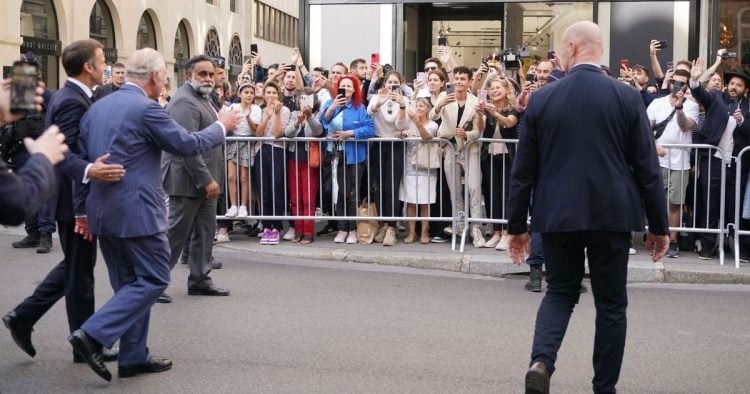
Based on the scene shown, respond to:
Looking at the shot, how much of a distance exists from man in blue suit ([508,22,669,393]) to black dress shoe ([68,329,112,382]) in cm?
237

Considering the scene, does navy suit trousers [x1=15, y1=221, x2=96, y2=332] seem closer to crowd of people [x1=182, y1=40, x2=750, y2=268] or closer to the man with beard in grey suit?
the man with beard in grey suit

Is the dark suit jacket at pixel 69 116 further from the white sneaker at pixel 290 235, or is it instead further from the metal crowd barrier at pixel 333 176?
the white sneaker at pixel 290 235

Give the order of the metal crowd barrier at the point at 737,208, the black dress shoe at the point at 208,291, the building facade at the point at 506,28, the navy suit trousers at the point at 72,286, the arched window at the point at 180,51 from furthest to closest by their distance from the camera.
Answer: the arched window at the point at 180,51
the building facade at the point at 506,28
the metal crowd barrier at the point at 737,208
the black dress shoe at the point at 208,291
the navy suit trousers at the point at 72,286

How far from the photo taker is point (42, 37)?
28422 mm

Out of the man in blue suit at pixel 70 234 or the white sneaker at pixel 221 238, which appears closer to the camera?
the man in blue suit at pixel 70 234

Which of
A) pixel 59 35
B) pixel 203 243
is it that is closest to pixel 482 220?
pixel 203 243

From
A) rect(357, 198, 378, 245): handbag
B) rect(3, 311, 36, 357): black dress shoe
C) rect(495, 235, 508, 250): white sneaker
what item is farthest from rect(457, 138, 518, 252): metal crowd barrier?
rect(3, 311, 36, 357): black dress shoe

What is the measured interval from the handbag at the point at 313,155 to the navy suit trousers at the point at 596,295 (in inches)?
261

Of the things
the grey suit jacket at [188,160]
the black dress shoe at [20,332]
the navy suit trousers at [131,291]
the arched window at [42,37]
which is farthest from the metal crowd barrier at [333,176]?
the arched window at [42,37]

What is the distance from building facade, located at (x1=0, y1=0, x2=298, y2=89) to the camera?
27.3 m

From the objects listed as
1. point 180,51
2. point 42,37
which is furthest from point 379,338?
point 180,51

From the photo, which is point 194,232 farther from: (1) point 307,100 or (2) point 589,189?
(2) point 589,189

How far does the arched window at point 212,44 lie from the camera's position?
44125 millimetres

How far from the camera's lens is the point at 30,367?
657 cm
